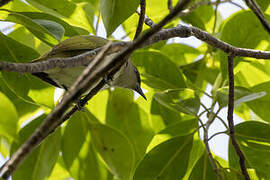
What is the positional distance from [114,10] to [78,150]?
41.3 inches

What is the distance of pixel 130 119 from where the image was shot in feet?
9.27

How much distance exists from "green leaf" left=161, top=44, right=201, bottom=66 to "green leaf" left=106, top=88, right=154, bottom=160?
0.52 m

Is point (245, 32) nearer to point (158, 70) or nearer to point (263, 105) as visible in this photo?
point (263, 105)

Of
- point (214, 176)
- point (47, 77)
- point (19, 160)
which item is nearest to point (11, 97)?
point (47, 77)

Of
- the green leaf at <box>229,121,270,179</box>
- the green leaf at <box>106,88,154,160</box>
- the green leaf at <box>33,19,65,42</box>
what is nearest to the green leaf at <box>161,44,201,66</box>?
the green leaf at <box>106,88,154,160</box>

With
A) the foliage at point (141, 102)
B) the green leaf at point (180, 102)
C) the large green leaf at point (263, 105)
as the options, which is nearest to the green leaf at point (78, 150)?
the foliage at point (141, 102)

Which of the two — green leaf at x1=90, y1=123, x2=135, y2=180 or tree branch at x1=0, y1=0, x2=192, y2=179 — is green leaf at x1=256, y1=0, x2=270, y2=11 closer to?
green leaf at x1=90, y1=123, x2=135, y2=180

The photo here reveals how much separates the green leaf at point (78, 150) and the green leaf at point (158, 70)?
1.58 ft

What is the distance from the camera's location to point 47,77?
2.33 metres

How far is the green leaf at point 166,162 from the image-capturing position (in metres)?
2.18

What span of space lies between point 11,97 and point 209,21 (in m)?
1.60

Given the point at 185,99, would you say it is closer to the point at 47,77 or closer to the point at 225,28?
the point at 225,28

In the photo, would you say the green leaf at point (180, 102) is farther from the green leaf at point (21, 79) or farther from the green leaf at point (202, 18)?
the green leaf at point (202, 18)

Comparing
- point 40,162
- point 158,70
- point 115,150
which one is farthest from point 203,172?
point 40,162
